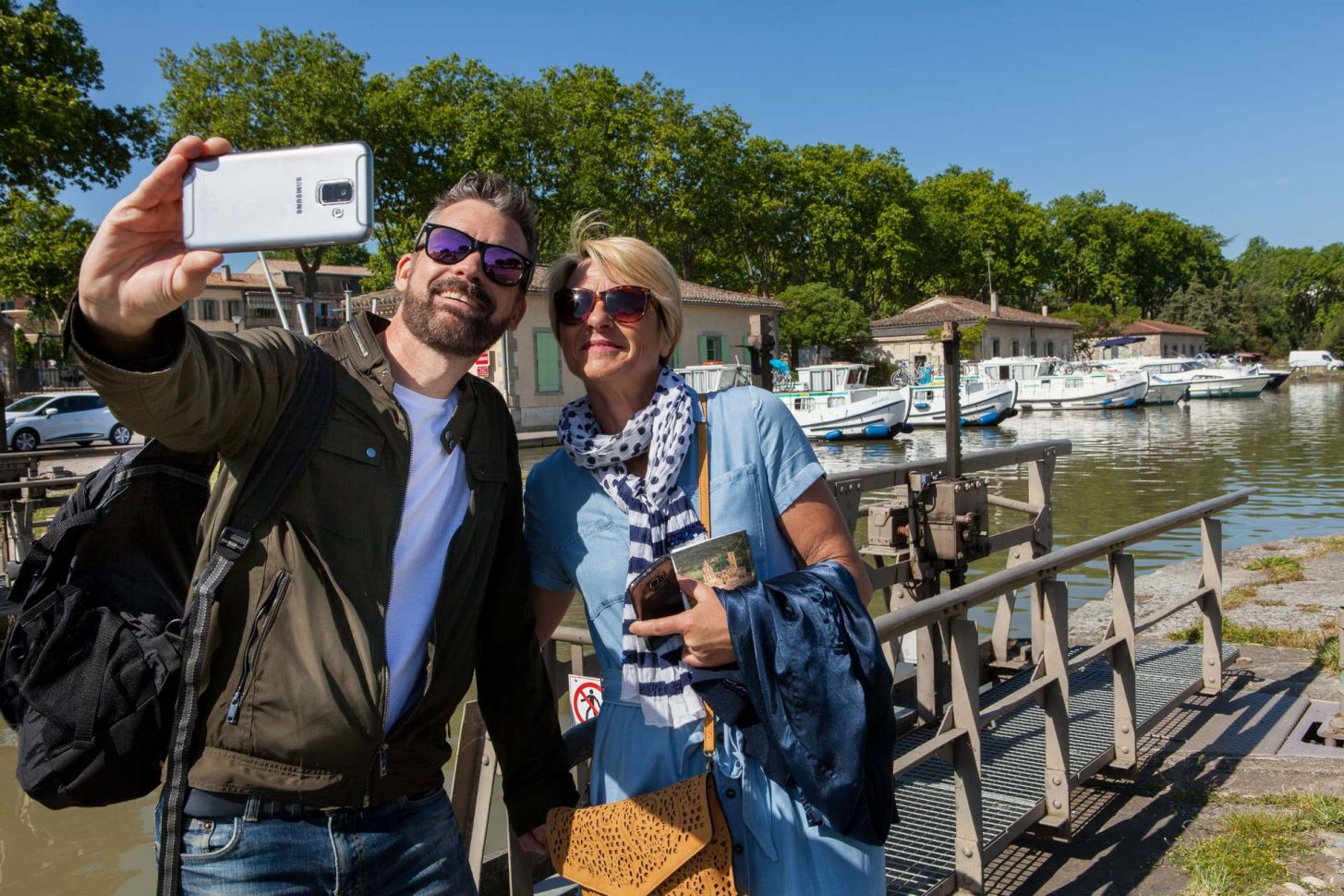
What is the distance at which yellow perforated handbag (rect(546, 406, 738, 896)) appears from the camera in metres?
1.91

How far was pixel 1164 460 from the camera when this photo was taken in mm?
24625

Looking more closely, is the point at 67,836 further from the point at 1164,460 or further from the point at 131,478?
the point at 1164,460

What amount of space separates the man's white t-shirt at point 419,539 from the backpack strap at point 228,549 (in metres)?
0.18

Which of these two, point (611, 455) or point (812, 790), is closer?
point (812, 790)

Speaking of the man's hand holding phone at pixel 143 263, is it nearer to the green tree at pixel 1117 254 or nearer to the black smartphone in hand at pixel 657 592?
the black smartphone in hand at pixel 657 592

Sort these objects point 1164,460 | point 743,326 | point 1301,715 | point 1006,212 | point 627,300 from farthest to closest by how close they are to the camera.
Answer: point 1006,212 → point 743,326 → point 1164,460 → point 1301,715 → point 627,300

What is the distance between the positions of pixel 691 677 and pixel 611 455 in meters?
0.47

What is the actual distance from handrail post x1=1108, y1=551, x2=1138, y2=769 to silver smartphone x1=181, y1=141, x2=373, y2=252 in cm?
412

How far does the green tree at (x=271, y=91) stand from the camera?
38906 mm

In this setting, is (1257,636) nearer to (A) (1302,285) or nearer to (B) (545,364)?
(B) (545,364)

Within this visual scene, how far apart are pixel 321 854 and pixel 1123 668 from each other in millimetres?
4005

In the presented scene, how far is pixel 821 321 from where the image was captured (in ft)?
157

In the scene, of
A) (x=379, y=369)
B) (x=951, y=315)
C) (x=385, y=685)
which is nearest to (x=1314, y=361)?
(x=951, y=315)

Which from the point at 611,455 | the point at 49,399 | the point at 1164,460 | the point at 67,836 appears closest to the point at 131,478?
the point at 611,455
